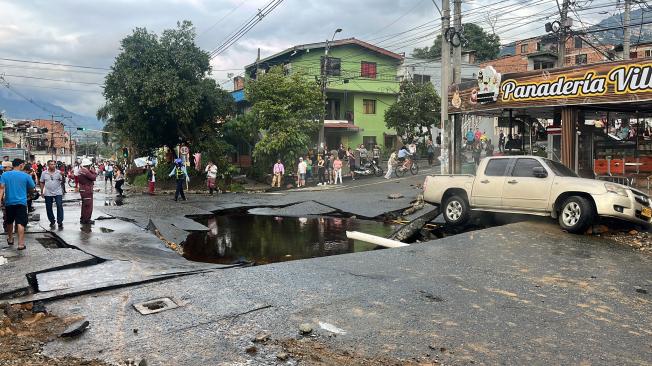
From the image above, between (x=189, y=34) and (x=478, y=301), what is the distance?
25686 millimetres

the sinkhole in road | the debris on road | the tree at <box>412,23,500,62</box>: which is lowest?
the sinkhole in road

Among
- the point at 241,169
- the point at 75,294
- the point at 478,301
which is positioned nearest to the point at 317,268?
the point at 478,301

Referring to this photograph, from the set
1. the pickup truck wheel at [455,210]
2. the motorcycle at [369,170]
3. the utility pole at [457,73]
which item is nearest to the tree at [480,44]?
the motorcycle at [369,170]

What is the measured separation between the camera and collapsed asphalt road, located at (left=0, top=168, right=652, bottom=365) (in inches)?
169

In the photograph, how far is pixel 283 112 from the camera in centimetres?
2706

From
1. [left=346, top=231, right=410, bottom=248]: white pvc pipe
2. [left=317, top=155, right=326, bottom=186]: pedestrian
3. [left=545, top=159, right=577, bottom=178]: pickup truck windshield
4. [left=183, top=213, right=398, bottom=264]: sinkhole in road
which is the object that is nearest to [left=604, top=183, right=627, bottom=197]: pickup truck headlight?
[left=545, top=159, right=577, bottom=178]: pickup truck windshield

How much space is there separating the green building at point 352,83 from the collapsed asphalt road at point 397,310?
2969cm

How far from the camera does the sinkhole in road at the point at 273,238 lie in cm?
945

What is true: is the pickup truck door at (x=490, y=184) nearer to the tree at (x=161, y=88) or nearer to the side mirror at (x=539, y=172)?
the side mirror at (x=539, y=172)

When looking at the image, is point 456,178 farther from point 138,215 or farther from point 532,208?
point 138,215

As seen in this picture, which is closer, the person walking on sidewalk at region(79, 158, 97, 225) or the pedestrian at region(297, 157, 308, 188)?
the person walking on sidewalk at region(79, 158, 97, 225)

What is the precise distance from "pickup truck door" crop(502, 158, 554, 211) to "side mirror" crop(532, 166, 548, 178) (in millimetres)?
30

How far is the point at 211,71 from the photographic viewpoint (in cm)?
2869

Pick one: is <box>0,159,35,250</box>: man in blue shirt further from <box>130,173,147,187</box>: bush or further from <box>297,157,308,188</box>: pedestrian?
<box>130,173,147,187</box>: bush
